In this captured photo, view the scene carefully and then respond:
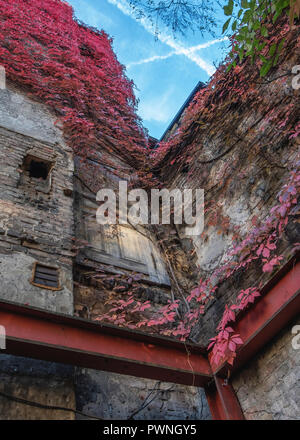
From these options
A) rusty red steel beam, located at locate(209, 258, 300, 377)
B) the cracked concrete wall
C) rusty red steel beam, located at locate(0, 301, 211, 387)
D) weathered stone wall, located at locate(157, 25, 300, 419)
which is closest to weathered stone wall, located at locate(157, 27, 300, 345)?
weathered stone wall, located at locate(157, 25, 300, 419)

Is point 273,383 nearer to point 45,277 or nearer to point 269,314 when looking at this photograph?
point 269,314

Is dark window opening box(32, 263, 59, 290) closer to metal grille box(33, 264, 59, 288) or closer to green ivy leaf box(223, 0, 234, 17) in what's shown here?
metal grille box(33, 264, 59, 288)

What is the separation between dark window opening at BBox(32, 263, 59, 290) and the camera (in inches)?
163

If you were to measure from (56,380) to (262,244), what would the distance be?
111 inches

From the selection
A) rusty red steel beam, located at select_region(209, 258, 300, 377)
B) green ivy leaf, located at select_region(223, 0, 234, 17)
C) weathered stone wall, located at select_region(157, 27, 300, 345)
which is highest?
weathered stone wall, located at select_region(157, 27, 300, 345)

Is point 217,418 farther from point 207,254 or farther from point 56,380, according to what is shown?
point 207,254

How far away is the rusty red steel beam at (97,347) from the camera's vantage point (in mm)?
3033

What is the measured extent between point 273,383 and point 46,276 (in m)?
2.90

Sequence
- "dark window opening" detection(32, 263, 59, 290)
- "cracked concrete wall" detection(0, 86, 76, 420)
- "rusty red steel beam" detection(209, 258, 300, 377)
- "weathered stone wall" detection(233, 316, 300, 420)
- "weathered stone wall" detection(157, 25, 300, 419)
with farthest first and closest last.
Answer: "dark window opening" detection(32, 263, 59, 290)
"weathered stone wall" detection(157, 25, 300, 419)
"weathered stone wall" detection(233, 316, 300, 420)
"rusty red steel beam" detection(209, 258, 300, 377)
"cracked concrete wall" detection(0, 86, 76, 420)

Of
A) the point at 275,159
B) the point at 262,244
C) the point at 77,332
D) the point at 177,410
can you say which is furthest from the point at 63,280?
the point at 275,159

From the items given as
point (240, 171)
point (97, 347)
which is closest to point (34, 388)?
point (97, 347)

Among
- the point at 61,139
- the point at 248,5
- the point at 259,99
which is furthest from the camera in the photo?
the point at 61,139

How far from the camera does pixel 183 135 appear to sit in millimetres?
7836

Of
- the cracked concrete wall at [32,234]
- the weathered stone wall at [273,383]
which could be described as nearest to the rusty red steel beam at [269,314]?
the weathered stone wall at [273,383]
